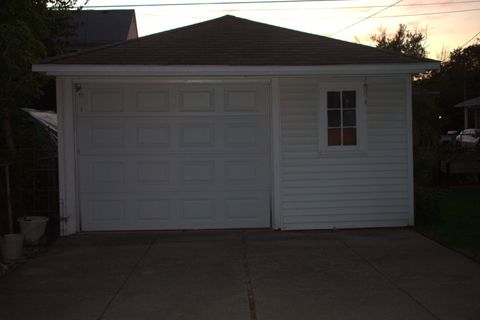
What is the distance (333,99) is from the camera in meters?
9.61

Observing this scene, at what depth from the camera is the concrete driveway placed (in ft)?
17.9

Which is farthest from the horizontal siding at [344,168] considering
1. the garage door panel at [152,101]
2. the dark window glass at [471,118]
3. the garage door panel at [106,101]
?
the dark window glass at [471,118]

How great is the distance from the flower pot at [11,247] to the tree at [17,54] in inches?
59.9

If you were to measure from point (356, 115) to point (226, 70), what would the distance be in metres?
2.34

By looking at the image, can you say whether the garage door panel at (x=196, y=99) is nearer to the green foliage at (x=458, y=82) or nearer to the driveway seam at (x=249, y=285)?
the driveway seam at (x=249, y=285)

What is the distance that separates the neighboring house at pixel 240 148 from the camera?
9.50 metres

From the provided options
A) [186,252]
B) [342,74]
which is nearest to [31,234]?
[186,252]

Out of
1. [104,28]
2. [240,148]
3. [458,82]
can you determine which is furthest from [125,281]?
[458,82]

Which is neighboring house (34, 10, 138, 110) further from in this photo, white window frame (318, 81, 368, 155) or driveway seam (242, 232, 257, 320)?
driveway seam (242, 232, 257, 320)

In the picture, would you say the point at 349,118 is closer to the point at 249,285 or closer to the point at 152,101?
the point at 152,101

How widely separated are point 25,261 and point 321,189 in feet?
15.4

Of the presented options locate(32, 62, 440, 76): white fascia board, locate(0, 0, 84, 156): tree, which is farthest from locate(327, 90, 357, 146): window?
locate(0, 0, 84, 156): tree

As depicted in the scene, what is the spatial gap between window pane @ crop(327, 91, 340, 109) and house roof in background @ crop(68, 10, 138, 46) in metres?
22.5

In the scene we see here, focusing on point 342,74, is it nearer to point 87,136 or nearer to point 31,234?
point 87,136
